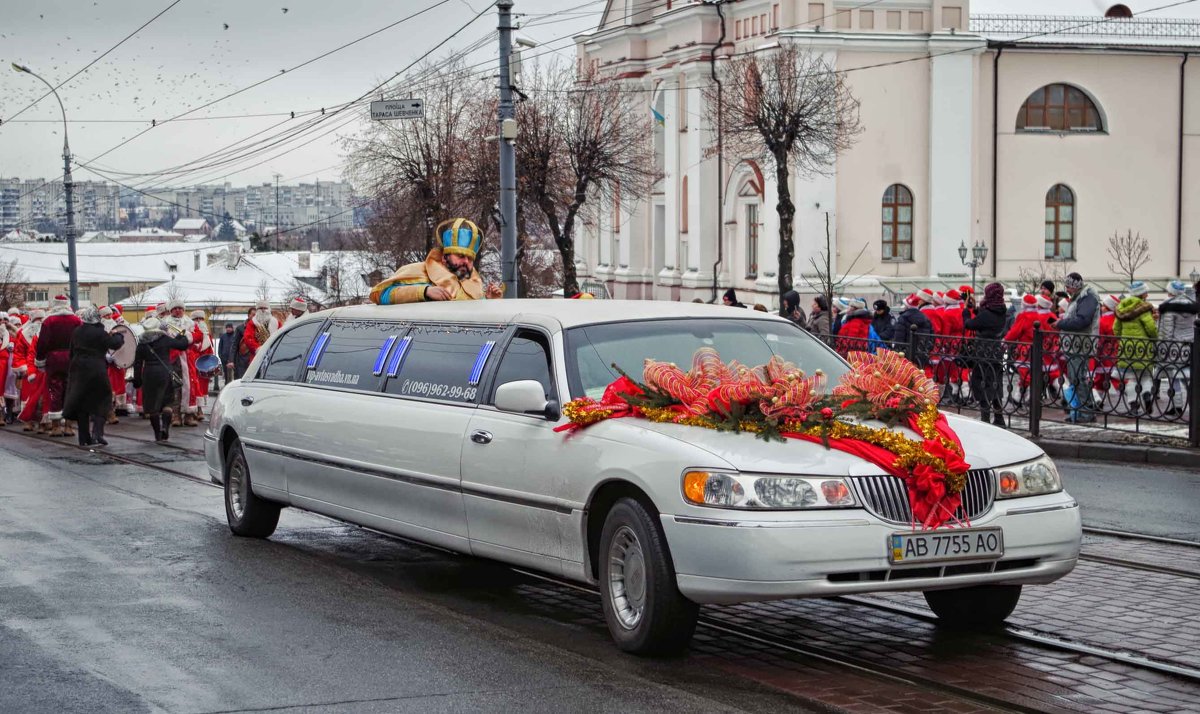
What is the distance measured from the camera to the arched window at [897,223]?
51.8m

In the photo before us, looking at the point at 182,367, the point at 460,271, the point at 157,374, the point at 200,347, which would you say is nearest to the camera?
the point at 460,271

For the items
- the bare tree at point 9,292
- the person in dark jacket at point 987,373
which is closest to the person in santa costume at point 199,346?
the person in dark jacket at point 987,373

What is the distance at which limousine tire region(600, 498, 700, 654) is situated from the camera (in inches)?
271

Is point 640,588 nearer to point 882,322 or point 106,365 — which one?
point 106,365

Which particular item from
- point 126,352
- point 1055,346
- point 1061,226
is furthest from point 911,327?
point 1061,226

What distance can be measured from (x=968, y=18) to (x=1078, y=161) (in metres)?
6.36

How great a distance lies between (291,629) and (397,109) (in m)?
18.4

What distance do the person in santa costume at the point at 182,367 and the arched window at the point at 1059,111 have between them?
36.6 metres

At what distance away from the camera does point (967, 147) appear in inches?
2026

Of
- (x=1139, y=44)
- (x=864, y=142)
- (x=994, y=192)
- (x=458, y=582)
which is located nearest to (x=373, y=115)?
(x=458, y=582)

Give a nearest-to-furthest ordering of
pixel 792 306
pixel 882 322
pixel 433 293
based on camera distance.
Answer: pixel 433 293
pixel 792 306
pixel 882 322

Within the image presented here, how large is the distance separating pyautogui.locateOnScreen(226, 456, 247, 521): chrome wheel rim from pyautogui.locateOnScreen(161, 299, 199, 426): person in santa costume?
1073cm

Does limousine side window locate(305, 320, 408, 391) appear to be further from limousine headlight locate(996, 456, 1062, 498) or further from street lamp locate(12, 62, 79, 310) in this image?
street lamp locate(12, 62, 79, 310)

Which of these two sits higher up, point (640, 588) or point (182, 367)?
point (182, 367)
